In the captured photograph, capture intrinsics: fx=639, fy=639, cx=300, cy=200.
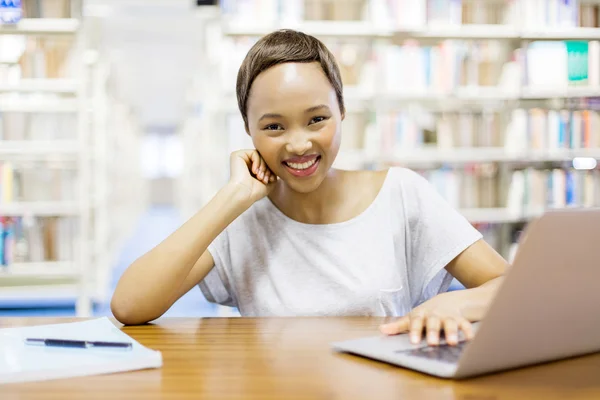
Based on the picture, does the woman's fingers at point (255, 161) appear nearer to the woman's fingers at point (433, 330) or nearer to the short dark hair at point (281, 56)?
the short dark hair at point (281, 56)

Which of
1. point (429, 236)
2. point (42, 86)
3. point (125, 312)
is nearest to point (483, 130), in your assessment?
point (42, 86)

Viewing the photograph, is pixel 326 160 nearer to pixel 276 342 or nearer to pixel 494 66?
pixel 276 342

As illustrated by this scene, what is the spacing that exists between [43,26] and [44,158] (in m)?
0.85

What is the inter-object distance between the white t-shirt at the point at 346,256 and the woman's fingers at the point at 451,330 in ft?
1.16

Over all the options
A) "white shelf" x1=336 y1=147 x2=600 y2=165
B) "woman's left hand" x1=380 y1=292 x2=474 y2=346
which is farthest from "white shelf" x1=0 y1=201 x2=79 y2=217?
"woman's left hand" x1=380 y1=292 x2=474 y2=346

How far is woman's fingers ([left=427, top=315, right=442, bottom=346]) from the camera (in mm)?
774

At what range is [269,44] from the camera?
113 centimetres

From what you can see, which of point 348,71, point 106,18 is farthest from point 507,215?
point 106,18

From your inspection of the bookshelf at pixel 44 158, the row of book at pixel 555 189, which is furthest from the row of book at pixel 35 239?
the row of book at pixel 555 189

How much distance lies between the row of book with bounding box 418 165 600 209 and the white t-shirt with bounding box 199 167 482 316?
118 inches

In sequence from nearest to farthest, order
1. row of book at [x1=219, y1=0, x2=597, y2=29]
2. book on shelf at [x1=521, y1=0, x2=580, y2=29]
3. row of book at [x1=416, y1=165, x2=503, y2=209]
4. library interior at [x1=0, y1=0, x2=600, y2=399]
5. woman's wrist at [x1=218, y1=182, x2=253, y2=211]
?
woman's wrist at [x1=218, y1=182, x2=253, y2=211] → row of book at [x1=219, y1=0, x2=597, y2=29] → library interior at [x1=0, y1=0, x2=600, y2=399] → book on shelf at [x1=521, y1=0, x2=580, y2=29] → row of book at [x1=416, y1=165, x2=503, y2=209]

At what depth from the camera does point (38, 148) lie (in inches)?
162

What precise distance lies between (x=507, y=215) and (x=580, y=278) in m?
3.71

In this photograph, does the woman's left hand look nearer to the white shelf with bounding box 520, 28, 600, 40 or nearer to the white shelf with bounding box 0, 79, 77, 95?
the white shelf with bounding box 520, 28, 600, 40
